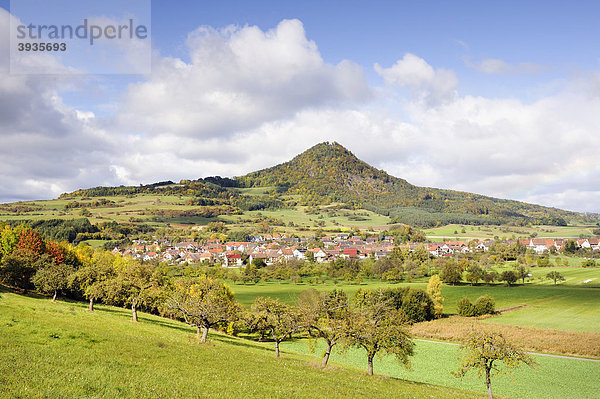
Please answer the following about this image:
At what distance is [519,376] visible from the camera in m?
41.1

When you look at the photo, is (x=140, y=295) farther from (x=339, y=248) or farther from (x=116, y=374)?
(x=339, y=248)

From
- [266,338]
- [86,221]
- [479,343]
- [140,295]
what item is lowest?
[266,338]

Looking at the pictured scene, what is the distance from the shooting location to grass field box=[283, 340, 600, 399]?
116 ft

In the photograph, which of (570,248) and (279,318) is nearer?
(279,318)

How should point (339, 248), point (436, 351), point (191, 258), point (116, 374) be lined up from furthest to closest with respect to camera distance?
point (339, 248) → point (191, 258) → point (436, 351) → point (116, 374)

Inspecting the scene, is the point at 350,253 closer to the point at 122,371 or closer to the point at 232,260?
the point at 232,260

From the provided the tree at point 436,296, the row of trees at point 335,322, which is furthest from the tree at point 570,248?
the row of trees at point 335,322

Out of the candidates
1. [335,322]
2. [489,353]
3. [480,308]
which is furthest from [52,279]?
[480,308]

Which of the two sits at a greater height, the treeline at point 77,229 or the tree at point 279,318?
the treeline at point 77,229

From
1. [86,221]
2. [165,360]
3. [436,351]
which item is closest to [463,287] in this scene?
[436,351]

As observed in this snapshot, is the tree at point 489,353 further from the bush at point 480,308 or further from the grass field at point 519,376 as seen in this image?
the bush at point 480,308

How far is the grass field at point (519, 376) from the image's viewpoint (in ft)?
116

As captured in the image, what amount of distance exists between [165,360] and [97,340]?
511 centimetres

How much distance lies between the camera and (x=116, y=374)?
1562cm
